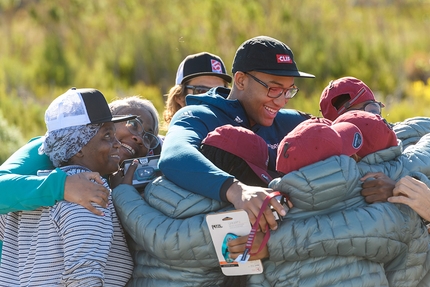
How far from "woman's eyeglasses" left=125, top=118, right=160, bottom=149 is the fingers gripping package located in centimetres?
40

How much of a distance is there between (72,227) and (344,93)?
167 centimetres

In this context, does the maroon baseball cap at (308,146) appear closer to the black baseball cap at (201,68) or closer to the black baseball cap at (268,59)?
the black baseball cap at (268,59)

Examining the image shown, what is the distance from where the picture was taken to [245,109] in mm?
4051

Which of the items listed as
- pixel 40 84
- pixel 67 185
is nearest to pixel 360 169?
pixel 67 185

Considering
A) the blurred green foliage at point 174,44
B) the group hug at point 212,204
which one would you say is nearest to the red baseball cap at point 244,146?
the group hug at point 212,204

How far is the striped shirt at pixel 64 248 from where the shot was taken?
10.1 ft

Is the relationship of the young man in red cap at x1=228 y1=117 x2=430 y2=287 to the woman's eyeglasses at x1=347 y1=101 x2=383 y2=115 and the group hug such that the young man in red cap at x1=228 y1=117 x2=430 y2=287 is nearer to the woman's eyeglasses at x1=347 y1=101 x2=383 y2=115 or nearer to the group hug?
the group hug

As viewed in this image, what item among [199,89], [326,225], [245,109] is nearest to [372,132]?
[326,225]

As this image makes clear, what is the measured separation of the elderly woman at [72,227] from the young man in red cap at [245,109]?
36 centimetres

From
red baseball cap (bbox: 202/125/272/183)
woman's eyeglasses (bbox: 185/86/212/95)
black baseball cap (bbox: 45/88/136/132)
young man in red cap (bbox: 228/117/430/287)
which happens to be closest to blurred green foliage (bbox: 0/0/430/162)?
woman's eyeglasses (bbox: 185/86/212/95)

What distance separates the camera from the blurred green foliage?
13797 millimetres

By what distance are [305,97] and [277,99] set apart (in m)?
9.07

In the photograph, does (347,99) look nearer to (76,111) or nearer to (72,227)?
(76,111)

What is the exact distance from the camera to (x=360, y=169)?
10.4 ft
